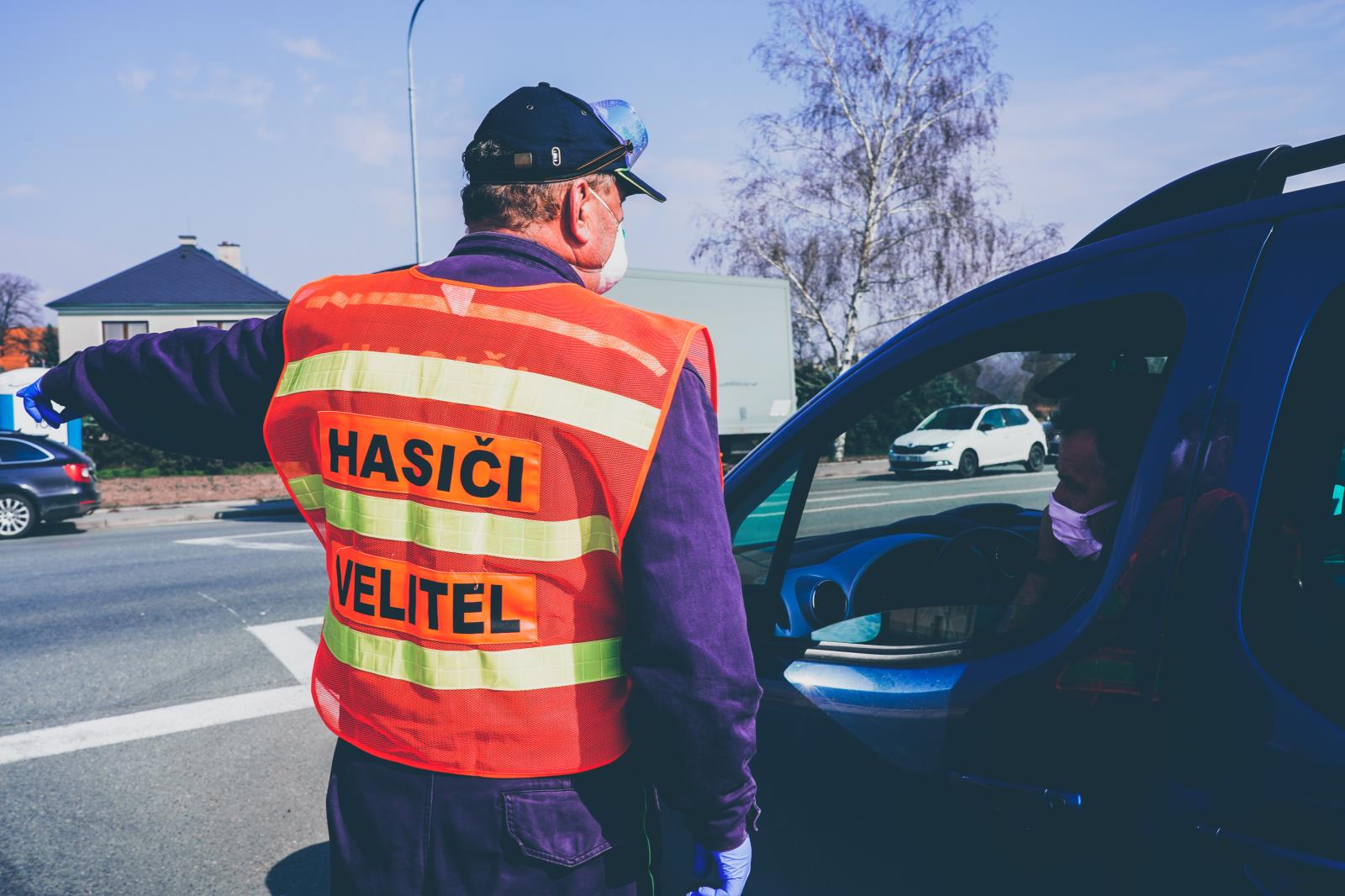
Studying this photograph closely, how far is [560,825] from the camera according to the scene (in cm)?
136

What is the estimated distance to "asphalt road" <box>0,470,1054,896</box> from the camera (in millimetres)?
3141

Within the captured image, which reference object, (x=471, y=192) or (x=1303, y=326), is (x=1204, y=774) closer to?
(x=1303, y=326)

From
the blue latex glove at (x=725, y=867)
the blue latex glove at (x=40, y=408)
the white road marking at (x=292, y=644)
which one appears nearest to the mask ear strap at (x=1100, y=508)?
the blue latex glove at (x=725, y=867)

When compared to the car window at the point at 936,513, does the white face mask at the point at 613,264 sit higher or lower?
higher

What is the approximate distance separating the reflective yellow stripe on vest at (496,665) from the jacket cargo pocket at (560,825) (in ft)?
0.51

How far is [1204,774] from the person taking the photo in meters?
1.20

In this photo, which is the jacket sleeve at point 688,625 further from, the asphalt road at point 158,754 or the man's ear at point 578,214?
the asphalt road at point 158,754

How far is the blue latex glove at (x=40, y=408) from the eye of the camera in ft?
5.69

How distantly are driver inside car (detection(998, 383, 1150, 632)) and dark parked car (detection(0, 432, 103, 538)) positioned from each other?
1468cm

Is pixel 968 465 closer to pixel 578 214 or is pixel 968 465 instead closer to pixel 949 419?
pixel 949 419

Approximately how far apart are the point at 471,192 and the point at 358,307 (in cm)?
27

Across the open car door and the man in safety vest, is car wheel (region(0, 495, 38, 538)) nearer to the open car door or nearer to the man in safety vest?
the open car door

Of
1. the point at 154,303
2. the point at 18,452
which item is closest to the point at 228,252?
the point at 154,303

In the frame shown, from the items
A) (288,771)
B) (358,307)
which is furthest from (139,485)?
(358,307)
